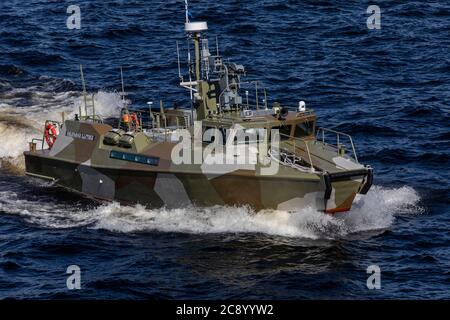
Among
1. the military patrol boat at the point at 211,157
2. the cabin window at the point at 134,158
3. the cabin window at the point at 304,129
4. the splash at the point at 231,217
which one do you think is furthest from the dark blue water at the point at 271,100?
the cabin window at the point at 304,129

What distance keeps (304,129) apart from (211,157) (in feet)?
12.4

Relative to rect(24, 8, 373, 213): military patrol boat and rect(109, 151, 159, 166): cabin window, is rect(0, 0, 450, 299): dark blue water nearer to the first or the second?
rect(24, 8, 373, 213): military patrol boat

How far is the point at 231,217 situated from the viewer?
30531 mm

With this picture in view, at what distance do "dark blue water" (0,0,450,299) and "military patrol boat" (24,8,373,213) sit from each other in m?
0.65

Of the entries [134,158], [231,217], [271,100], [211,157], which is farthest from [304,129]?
[271,100]

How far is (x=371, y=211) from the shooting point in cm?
3148

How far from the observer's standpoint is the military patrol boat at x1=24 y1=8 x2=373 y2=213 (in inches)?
1165

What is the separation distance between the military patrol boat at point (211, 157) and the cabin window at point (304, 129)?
2.3 inches

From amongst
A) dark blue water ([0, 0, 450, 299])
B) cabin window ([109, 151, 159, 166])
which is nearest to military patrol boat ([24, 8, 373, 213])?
cabin window ([109, 151, 159, 166])

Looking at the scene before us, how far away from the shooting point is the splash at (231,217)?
29.9 metres

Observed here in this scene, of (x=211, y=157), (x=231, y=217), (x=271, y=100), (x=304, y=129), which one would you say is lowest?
(x=231, y=217)

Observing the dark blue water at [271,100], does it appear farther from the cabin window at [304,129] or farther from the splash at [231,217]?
the cabin window at [304,129]

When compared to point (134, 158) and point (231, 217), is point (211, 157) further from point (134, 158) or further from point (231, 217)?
point (134, 158)
